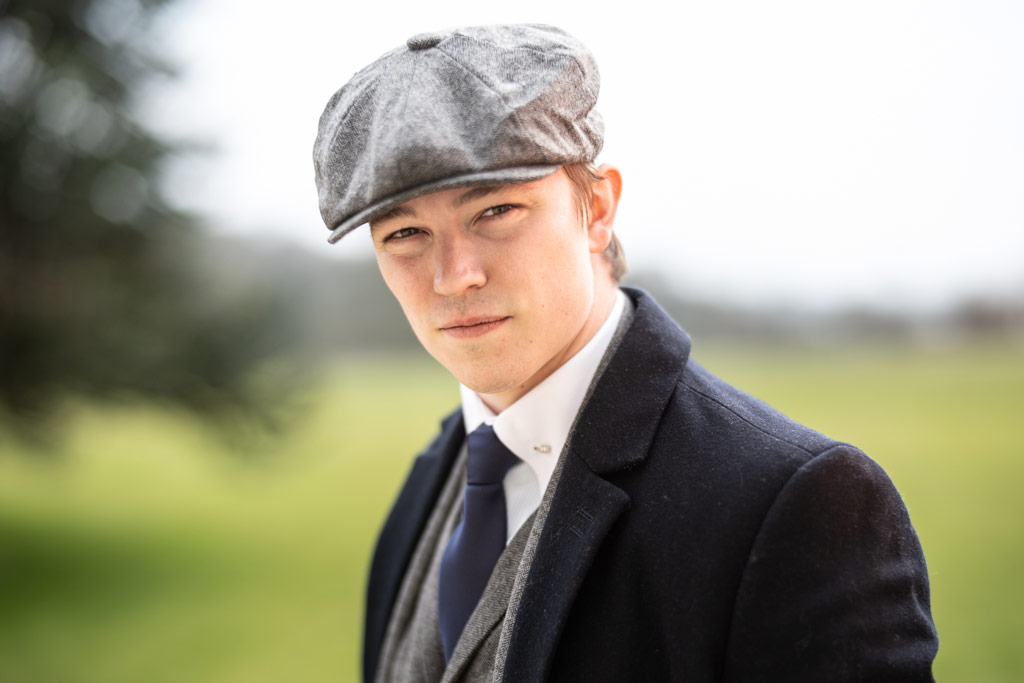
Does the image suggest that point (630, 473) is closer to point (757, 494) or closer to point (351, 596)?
point (757, 494)

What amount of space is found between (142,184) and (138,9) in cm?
118

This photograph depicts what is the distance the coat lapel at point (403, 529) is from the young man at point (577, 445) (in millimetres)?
268

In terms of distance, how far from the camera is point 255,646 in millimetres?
5129

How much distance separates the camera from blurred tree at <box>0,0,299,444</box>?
5.10 metres

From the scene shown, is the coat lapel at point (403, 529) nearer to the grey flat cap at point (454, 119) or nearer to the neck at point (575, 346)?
the neck at point (575, 346)

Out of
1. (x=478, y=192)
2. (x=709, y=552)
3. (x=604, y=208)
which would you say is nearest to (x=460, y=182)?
(x=478, y=192)

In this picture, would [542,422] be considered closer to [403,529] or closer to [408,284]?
[408,284]

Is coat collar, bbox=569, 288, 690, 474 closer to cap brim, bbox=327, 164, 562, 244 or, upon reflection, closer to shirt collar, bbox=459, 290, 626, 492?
shirt collar, bbox=459, 290, 626, 492

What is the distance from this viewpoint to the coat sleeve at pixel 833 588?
882 mm

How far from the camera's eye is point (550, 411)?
1.22 m

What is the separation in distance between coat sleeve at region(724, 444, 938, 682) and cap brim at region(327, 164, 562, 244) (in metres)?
0.52

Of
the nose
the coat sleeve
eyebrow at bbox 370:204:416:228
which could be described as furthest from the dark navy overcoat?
eyebrow at bbox 370:204:416:228

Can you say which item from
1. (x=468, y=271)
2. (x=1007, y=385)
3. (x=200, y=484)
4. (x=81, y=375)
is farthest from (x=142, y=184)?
(x=1007, y=385)

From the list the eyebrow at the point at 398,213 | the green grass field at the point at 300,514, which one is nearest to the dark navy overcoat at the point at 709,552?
the eyebrow at the point at 398,213
